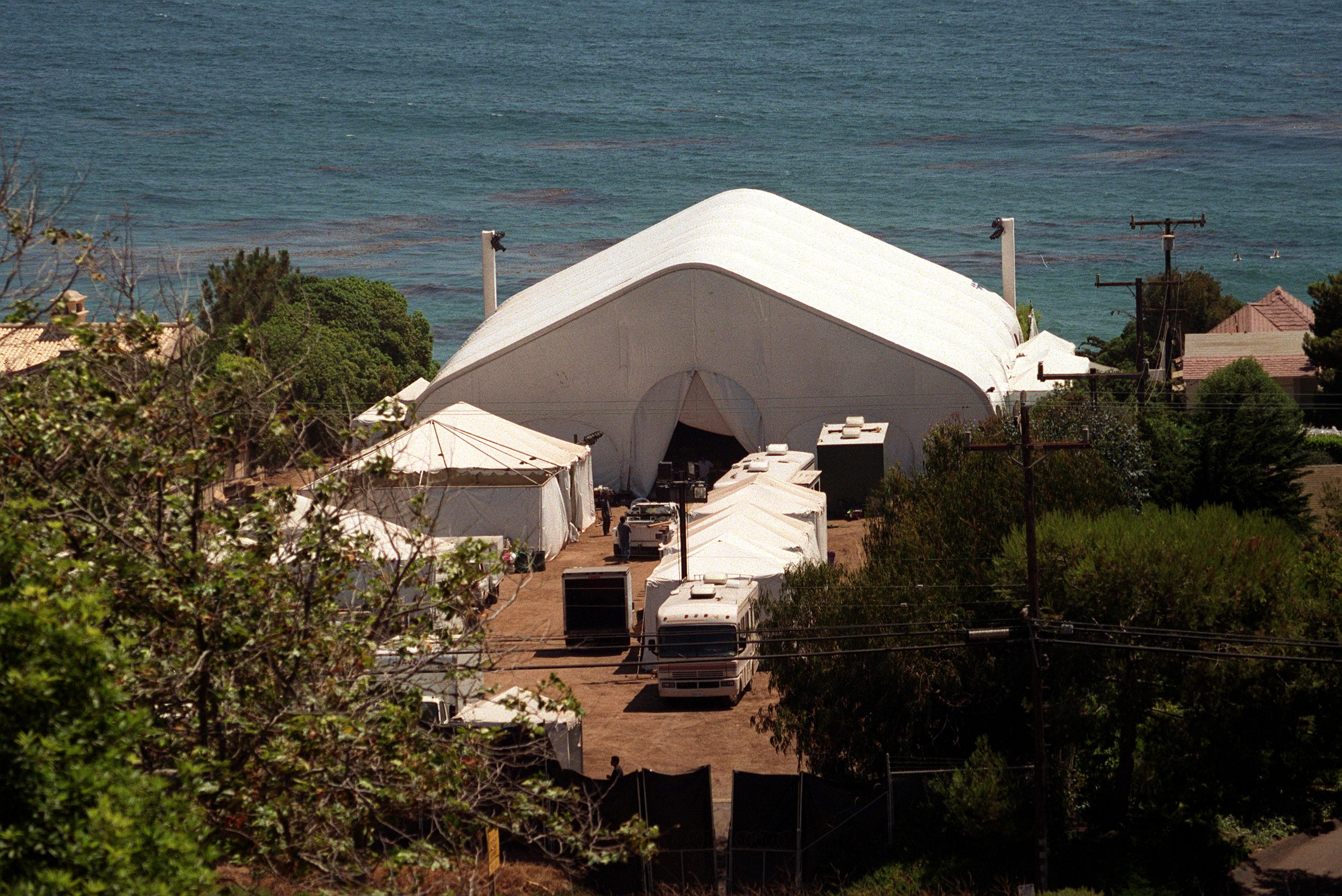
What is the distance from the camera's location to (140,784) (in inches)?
298

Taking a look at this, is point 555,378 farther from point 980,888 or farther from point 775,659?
point 980,888

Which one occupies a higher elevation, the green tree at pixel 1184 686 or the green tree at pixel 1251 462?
the green tree at pixel 1251 462

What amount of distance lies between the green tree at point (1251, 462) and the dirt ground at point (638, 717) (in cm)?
977

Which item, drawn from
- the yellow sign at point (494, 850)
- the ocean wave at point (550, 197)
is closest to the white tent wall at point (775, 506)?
the yellow sign at point (494, 850)

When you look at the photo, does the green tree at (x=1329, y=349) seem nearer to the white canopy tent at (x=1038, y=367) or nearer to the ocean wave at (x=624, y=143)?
the white canopy tent at (x=1038, y=367)

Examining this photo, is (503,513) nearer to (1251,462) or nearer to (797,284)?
(797,284)

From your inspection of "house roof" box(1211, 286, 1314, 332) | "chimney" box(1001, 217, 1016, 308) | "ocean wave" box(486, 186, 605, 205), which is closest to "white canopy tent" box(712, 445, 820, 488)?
"chimney" box(1001, 217, 1016, 308)

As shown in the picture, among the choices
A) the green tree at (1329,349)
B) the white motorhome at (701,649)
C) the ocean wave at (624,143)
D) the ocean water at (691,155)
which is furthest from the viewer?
the ocean wave at (624,143)

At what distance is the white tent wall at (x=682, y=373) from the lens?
34.2 m

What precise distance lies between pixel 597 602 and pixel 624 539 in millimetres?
5511

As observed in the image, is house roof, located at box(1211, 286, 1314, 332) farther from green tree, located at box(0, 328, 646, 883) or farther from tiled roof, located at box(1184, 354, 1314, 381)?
green tree, located at box(0, 328, 646, 883)

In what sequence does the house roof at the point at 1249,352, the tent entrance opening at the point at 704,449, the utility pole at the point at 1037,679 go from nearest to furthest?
the utility pole at the point at 1037,679, the tent entrance opening at the point at 704,449, the house roof at the point at 1249,352

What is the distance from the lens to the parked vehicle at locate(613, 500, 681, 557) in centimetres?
2853

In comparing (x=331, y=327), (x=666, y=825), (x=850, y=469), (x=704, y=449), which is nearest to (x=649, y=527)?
(x=850, y=469)
